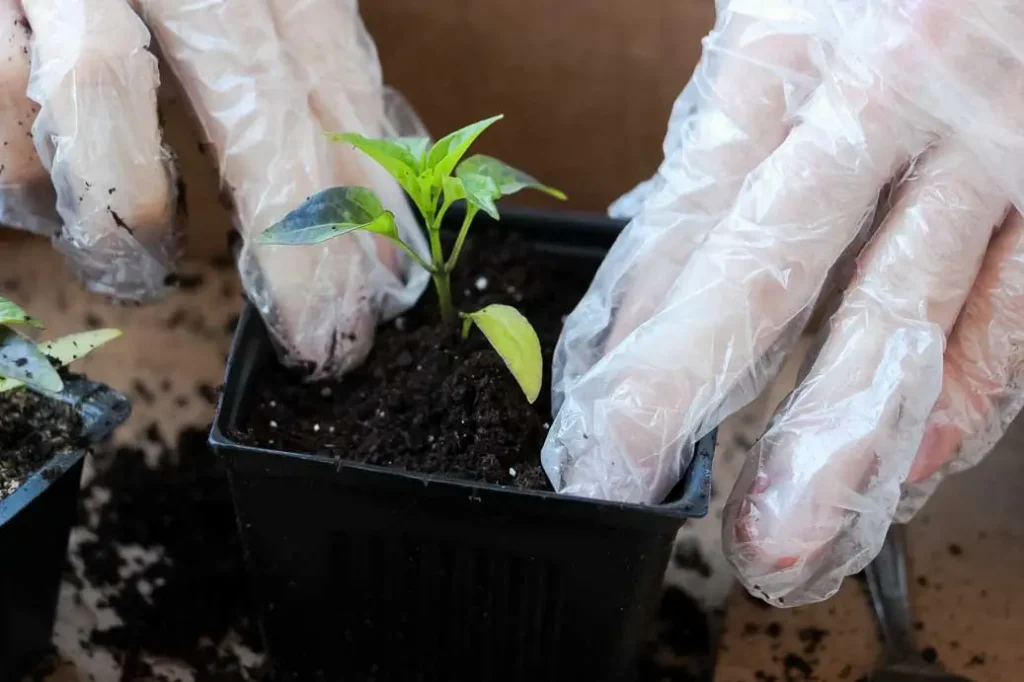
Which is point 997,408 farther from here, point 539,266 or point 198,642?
point 198,642

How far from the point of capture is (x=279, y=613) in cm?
65

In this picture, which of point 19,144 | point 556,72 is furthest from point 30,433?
point 556,72

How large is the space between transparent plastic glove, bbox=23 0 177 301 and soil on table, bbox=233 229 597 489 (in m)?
0.14

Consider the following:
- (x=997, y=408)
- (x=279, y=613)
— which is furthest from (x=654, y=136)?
(x=279, y=613)

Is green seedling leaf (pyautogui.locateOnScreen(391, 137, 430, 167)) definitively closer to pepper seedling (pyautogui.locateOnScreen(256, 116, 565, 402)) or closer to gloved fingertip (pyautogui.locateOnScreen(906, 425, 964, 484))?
pepper seedling (pyautogui.locateOnScreen(256, 116, 565, 402))

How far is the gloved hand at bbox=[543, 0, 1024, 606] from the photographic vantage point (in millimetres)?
562

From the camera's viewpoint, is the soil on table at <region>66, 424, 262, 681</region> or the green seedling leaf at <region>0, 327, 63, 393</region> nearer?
the green seedling leaf at <region>0, 327, 63, 393</region>

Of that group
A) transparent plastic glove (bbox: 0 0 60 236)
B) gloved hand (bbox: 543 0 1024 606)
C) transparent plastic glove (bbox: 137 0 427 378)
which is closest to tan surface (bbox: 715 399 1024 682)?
gloved hand (bbox: 543 0 1024 606)

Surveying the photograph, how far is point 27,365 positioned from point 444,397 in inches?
9.9

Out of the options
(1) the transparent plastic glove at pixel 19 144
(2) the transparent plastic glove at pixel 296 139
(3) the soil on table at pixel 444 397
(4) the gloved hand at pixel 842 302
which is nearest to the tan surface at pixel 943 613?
(4) the gloved hand at pixel 842 302

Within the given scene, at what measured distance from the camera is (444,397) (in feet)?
2.02

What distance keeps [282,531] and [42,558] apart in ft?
0.58

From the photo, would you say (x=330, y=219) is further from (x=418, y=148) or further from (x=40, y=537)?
(x=40, y=537)

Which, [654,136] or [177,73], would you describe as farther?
[654,136]
